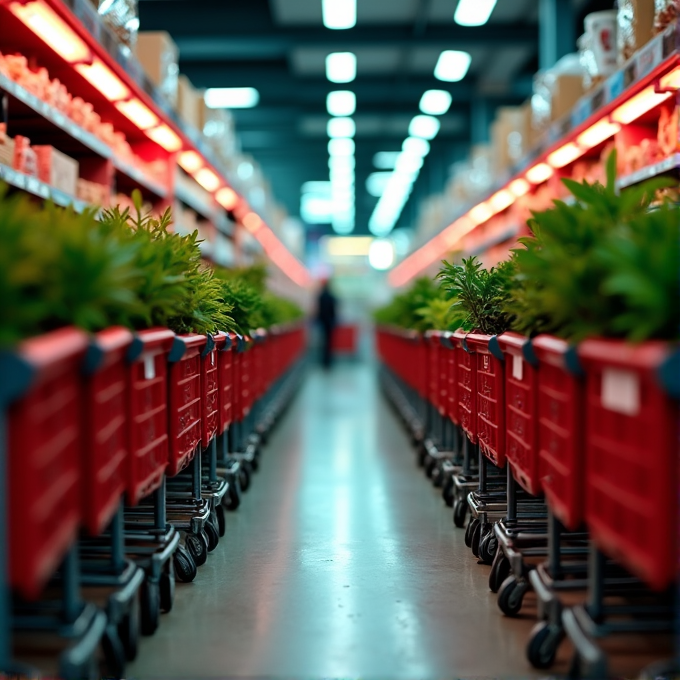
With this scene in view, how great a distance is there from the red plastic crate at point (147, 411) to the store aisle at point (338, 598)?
52cm

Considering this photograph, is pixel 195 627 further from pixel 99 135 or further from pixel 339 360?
pixel 339 360

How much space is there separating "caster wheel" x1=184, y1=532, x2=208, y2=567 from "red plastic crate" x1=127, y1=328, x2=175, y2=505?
0.65 meters

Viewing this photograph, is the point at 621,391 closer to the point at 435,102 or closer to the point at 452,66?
the point at 452,66

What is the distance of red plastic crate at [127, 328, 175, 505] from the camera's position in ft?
7.46

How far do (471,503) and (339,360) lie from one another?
1814 cm

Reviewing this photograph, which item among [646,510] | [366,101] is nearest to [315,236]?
[366,101]

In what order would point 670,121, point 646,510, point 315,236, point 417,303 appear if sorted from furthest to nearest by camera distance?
point 315,236 < point 417,303 < point 670,121 < point 646,510

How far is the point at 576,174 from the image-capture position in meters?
6.16

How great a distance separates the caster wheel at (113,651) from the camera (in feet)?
6.98

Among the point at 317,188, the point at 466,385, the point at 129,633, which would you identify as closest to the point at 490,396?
the point at 466,385

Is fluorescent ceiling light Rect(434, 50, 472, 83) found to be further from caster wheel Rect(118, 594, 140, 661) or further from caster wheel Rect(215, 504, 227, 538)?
caster wheel Rect(118, 594, 140, 661)

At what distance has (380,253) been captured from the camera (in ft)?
115

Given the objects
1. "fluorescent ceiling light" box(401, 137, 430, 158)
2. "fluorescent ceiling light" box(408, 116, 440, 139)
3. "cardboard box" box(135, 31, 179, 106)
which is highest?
"fluorescent ceiling light" box(401, 137, 430, 158)

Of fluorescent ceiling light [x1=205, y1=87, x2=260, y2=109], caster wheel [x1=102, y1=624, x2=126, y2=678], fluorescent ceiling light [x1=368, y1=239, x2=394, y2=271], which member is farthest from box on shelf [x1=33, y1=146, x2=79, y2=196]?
fluorescent ceiling light [x1=368, y1=239, x2=394, y2=271]
